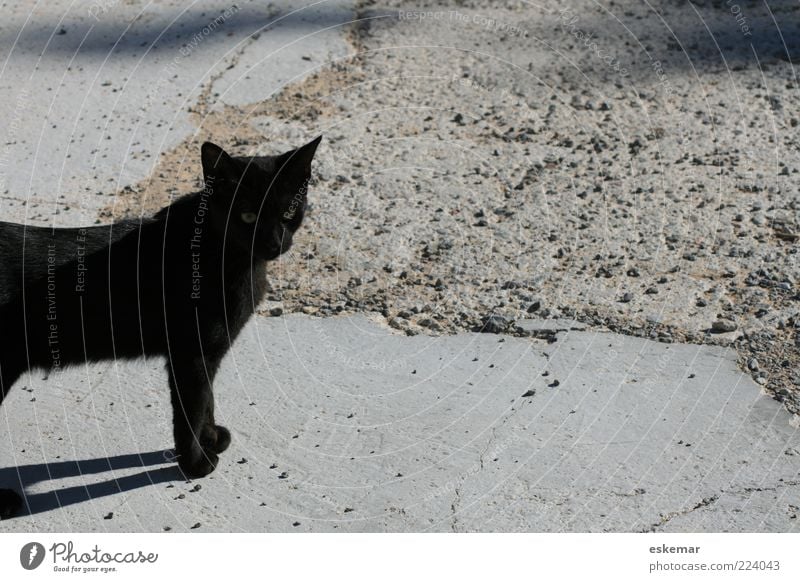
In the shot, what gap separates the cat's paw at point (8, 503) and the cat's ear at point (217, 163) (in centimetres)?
142

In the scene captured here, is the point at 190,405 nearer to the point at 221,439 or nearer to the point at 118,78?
the point at 221,439

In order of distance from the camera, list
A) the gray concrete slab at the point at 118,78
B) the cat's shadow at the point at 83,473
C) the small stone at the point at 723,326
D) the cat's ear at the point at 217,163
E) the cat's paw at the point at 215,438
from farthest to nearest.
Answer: the gray concrete slab at the point at 118,78 → the small stone at the point at 723,326 → the cat's paw at the point at 215,438 → the cat's shadow at the point at 83,473 → the cat's ear at the point at 217,163

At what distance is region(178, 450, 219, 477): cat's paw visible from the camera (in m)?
4.08

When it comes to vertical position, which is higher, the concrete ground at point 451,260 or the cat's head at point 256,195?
the cat's head at point 256,195

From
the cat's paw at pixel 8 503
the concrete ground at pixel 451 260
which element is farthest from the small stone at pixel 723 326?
the cat's paw at pixel 8 503

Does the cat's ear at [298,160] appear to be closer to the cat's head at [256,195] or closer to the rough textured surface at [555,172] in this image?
the cat's head at [256,195]

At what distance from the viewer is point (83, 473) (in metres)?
4.11

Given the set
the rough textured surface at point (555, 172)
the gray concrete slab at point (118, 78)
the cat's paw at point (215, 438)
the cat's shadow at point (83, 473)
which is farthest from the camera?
the gray concrete slab at point (118, 78)

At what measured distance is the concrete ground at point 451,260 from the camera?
4.07 metres

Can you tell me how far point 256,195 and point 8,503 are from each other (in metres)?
1.49

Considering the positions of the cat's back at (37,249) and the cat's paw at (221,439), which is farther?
the cat's paw at (221,439)

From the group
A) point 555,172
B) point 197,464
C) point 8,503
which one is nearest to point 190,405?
point 197,464

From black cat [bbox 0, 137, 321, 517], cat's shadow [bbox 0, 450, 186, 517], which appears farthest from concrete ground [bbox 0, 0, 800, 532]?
black cat [bbox 0, 137, 321, 517]

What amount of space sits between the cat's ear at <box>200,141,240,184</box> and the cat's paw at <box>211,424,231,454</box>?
109 cm
